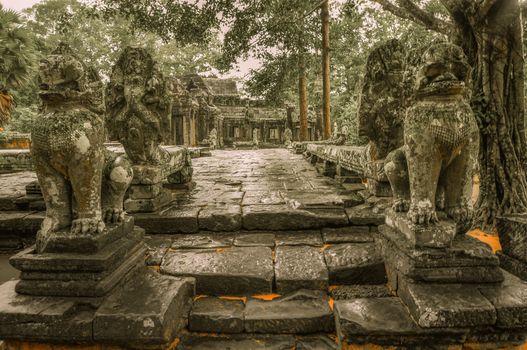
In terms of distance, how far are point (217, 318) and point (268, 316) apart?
335 millimetres

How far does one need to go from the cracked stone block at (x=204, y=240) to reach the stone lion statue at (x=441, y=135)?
163 cm

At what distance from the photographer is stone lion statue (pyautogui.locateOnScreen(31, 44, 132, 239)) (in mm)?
1892

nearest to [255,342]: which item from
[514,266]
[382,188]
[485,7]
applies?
[382,188]

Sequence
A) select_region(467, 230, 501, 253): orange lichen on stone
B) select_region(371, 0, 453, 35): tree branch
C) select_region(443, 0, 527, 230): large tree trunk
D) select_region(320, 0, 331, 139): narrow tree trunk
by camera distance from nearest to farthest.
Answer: select_region(467, 230, 501, 253): orange lichen on stone
select_region(443, 0, 527, 230): large tree trunk
select_region(371, 0, 453, 35): tree branch
select_region(320, 0, 331, 139): narrow tree trunk

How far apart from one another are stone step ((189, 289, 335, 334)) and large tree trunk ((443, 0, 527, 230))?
308cm

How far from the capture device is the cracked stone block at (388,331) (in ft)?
5.35

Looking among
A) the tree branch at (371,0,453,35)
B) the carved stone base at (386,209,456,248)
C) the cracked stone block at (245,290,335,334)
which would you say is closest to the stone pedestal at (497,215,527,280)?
the carved stone base at (386,209,456,248)

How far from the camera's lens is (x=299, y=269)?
2330mm

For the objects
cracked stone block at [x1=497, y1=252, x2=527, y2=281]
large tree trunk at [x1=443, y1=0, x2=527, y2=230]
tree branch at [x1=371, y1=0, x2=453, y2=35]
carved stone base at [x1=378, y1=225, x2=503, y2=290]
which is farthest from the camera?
tree branch at [x1=371, y1=0, x2=453, y2=35]

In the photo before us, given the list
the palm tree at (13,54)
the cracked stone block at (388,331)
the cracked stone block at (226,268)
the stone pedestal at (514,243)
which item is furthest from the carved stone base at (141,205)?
the palm tree at (13,54)

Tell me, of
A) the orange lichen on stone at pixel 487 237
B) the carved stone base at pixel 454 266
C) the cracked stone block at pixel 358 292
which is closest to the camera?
the carved stone base at pixel 454 266

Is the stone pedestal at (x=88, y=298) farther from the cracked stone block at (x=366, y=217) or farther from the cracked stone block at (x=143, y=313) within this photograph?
the cracked stone block at (x=366, y=217)

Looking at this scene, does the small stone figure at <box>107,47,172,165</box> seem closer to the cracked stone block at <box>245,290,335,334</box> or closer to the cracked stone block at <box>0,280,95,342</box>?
the cracked stone block at <box>0,280,95,342</box>

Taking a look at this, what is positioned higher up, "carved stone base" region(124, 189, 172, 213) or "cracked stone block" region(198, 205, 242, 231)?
"carved stone base" region(124, 189, 172, 213)
